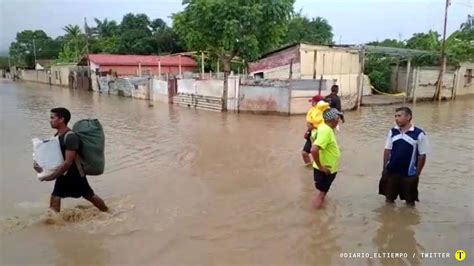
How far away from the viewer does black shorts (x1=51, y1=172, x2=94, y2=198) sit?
183 inches

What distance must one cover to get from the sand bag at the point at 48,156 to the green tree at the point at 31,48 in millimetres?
70027

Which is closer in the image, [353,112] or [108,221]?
[108,221]

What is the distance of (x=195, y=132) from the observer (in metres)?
12.4

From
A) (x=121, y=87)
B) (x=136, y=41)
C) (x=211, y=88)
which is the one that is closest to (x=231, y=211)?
(x=211, y=88)

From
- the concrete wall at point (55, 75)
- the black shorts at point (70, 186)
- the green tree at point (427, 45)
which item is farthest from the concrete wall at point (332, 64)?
the concrete wall at point (55, 75)

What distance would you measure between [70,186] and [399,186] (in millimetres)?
3928

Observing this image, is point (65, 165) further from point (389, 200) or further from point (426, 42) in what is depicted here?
point (426, 42)

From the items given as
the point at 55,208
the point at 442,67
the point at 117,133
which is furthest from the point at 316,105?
the point at 442,67

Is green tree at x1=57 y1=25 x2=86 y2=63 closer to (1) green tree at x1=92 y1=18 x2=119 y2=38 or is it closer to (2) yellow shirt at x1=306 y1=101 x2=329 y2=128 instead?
(1) green tree at x1=92 y1=18 x2=119 y2=38

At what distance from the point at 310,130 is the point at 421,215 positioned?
2488 millimetres

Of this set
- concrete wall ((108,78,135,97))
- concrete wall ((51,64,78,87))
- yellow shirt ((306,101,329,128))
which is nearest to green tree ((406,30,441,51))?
concrete wall ((108,78,135,97))

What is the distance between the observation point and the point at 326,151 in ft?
16.9

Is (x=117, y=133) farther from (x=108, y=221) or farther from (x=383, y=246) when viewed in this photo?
(x=383, y=246)

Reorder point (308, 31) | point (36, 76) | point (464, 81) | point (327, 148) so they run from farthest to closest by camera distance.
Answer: point (36, 76) → point (308, 31) → point (464, 81) → point (327, 148)
